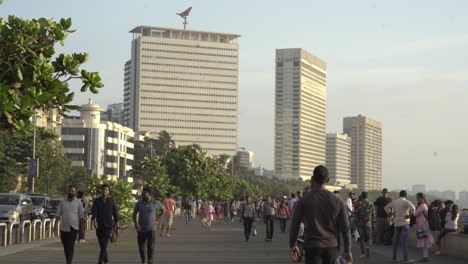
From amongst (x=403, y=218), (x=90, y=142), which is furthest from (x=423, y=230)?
(x=90, y=142)

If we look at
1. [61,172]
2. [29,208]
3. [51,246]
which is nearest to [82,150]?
[61,172]

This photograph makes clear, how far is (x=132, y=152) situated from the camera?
18000 cm

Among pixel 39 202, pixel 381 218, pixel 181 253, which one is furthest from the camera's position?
pixel 39 202

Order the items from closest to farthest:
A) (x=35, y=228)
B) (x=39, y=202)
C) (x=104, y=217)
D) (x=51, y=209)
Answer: (x=104, y=217) < (x=35, y=228) < (x=39, y=202) < (x=51, y=209)

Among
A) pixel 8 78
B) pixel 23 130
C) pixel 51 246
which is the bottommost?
pixel 51 246

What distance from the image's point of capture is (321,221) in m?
9.62

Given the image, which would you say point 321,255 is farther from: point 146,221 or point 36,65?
point 146,221

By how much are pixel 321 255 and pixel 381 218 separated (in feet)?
→ 62.4

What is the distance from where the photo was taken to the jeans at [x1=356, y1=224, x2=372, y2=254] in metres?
22.9

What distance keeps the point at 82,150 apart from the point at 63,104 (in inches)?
5791

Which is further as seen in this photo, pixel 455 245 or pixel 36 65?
pixel 455 245

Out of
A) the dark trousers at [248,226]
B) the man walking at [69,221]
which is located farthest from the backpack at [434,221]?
the man walking at [69,221]

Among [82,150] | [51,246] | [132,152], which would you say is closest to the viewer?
[51,246]

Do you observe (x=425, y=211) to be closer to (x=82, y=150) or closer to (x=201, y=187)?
(x=201, y=187)
